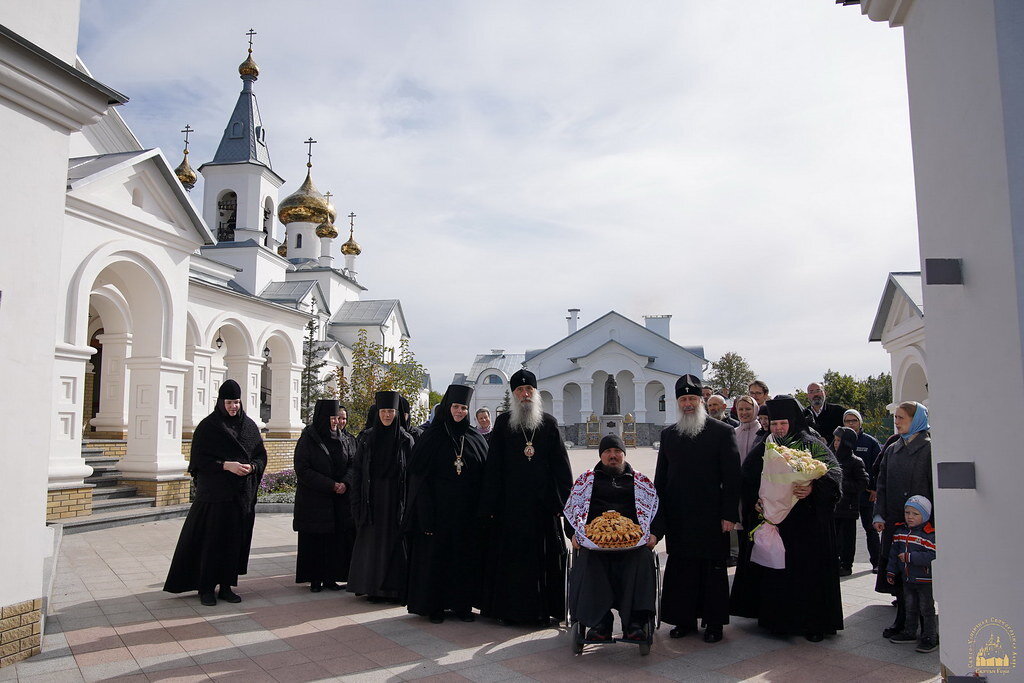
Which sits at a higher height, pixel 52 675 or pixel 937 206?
pixel 937 206

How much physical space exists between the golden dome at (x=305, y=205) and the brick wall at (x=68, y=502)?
31.0 meters

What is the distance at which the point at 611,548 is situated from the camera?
5.37 meters

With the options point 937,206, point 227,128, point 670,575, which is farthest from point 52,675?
point 227,128

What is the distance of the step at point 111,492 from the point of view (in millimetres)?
12484

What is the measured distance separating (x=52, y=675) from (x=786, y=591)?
5.16 metres

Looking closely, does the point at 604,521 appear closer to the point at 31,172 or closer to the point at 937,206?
the point at 937,206

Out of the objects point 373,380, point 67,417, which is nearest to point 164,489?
point 67,417

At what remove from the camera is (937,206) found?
3.84 m

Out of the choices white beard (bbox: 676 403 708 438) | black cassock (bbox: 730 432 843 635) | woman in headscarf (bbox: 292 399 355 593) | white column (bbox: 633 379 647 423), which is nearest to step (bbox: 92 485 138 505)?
woman in headscarf (bbox: 292 399 355 593)

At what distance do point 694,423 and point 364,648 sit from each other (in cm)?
306

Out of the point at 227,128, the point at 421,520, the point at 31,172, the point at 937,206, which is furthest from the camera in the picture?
the point at 227,128

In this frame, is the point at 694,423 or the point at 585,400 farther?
the point at 585,400

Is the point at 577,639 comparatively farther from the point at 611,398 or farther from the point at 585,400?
the point at 585,400

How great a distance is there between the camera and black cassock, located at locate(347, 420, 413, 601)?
7074 mm
